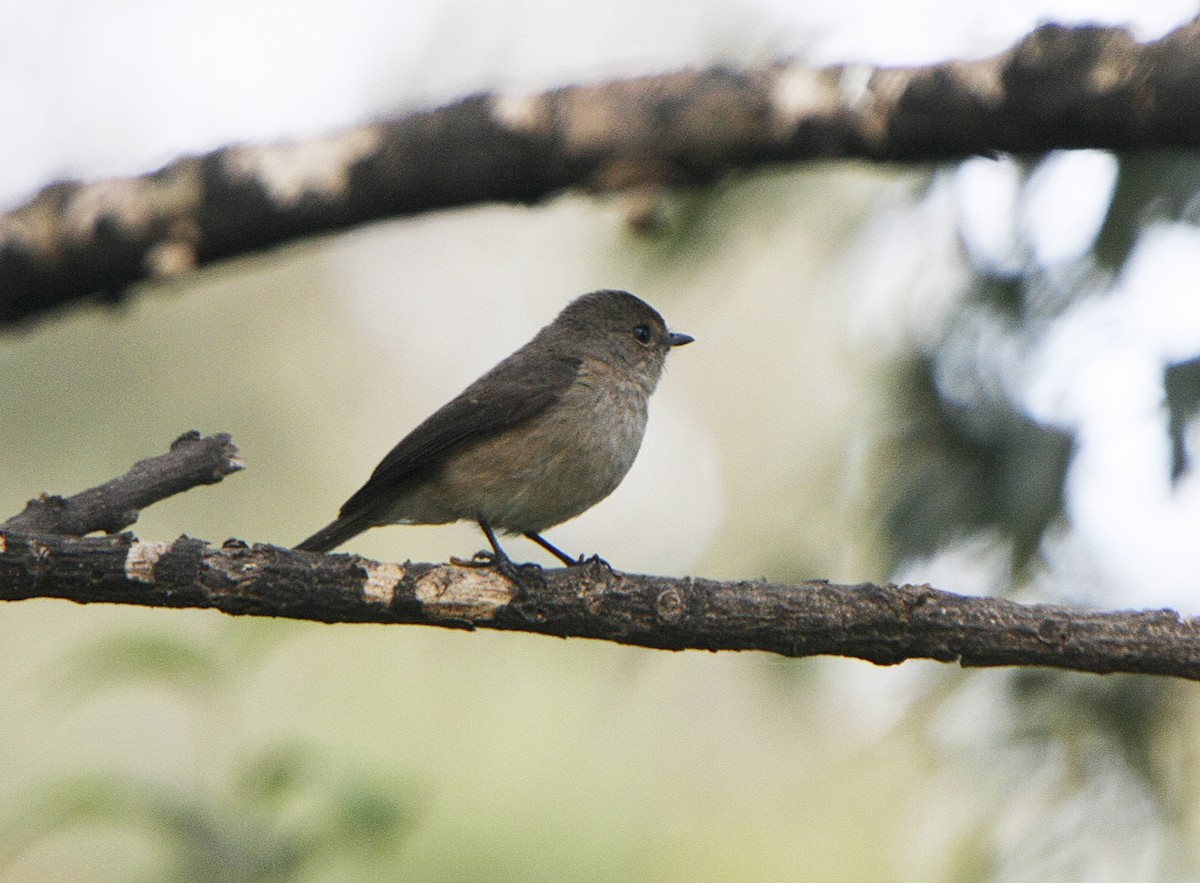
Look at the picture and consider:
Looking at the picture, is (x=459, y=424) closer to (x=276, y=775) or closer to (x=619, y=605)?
(x=619, y=605)

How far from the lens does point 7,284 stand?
5453 mm

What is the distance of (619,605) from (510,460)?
1.55 metres

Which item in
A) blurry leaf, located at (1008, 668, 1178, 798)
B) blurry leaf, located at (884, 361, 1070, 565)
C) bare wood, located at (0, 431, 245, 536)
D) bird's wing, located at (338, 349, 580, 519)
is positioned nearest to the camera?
bare wood, located at (0, 431, 245, 536)

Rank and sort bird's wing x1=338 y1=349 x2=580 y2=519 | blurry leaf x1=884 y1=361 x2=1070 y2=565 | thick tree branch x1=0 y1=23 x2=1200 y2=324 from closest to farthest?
1. blurry leaf x1=884 y1=361 x2=1070 y2=565
2. thick tree branch x1=0 y1=23 x2=1200 y2=324
3. bird's wing x1=338 y1=349 x2=580 y2=519

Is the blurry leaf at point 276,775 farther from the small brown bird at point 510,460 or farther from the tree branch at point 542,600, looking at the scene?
the small brown bird at point 510,460

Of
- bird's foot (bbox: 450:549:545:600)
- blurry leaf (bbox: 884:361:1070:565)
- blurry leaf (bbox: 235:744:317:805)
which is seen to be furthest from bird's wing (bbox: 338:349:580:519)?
blurry leaf (bbox: 235:744:317:805)

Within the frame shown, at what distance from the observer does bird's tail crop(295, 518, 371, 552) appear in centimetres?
492

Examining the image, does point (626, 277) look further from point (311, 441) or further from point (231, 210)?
point (311, 441)

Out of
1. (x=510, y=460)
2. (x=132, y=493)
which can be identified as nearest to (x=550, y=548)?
(x=510, y=460)

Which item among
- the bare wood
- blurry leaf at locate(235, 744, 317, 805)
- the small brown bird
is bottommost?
blurry leaf at locate(235, 744, 317, 805)

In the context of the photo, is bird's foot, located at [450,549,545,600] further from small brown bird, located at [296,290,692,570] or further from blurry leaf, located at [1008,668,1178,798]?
blurry leaf, located at [1008,668,1178,798]

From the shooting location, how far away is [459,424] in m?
4.96

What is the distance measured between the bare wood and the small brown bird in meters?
1.47

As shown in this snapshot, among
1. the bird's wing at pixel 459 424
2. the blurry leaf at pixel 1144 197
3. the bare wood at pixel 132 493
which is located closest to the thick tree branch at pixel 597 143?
the blurry leaf at pixel 1144 197
